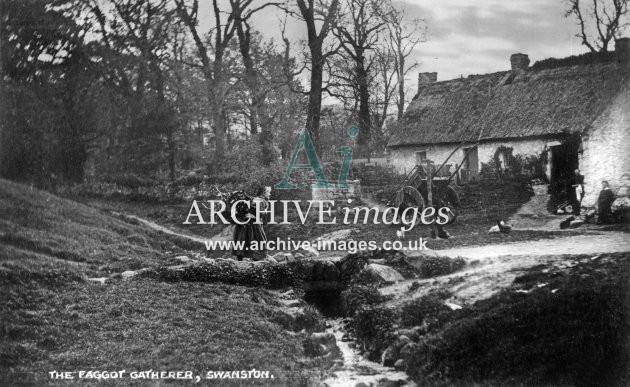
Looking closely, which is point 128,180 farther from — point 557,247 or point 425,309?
point 557,247

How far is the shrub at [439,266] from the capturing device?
798 centimetres

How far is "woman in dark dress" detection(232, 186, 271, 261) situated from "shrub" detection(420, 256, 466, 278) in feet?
8.42

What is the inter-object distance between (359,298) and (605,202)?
3.82m

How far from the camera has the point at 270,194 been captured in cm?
928

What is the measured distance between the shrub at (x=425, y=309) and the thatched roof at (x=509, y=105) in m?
4.49

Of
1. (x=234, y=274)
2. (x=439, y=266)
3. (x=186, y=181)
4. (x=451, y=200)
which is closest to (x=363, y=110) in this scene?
(x=451, y=200)

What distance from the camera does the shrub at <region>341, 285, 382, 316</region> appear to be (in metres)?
7.74

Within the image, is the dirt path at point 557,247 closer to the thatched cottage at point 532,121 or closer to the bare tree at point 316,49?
the thatched cottage at point 532,121

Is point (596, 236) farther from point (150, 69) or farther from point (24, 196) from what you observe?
point (24, 196)

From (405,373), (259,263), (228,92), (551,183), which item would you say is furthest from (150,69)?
(551,183)

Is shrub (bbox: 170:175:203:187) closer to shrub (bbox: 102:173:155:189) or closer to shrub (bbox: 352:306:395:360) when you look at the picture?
shrub (bbox: 102:173:155:189)

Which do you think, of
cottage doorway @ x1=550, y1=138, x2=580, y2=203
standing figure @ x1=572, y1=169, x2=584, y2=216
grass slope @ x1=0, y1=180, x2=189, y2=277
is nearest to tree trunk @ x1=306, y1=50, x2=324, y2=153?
grass slope @ x1=0, y1=180, x2=189, y2=277

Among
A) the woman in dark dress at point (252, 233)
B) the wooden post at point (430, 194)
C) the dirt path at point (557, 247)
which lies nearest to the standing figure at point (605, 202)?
the dirt path at point (557, 247)

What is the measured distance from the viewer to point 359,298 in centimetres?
788
